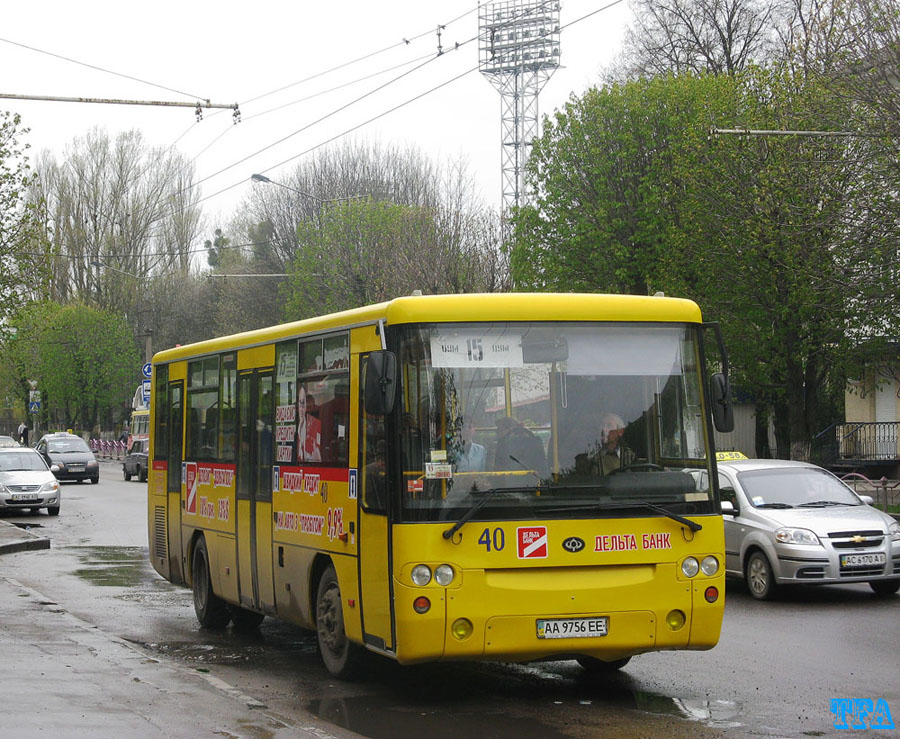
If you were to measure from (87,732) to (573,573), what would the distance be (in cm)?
302

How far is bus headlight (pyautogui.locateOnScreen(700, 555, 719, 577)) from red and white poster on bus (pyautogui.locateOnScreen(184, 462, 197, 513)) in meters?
5.91

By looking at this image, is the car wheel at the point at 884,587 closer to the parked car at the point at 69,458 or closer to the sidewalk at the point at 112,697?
the sidewalk at the point at 112,697

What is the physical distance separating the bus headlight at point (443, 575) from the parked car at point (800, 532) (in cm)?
594

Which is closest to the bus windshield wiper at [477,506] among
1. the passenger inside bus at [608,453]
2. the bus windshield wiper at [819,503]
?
the passenger inside bus at [608,453]

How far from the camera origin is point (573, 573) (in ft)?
26.7

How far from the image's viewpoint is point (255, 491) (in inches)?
429

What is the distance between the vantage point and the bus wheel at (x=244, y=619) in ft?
40.7

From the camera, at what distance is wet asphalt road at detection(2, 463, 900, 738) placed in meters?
7.82

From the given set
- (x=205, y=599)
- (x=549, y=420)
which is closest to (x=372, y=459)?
(x=549, y=420)

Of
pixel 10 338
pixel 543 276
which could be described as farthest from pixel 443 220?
pixel 10 338

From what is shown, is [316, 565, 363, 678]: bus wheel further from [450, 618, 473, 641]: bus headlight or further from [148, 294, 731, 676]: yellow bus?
[450, 618, 473, 641]: bus headlight

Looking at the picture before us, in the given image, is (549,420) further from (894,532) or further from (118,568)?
(118,568)

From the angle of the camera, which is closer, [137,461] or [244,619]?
[244,619]

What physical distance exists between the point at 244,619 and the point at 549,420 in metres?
5.31
